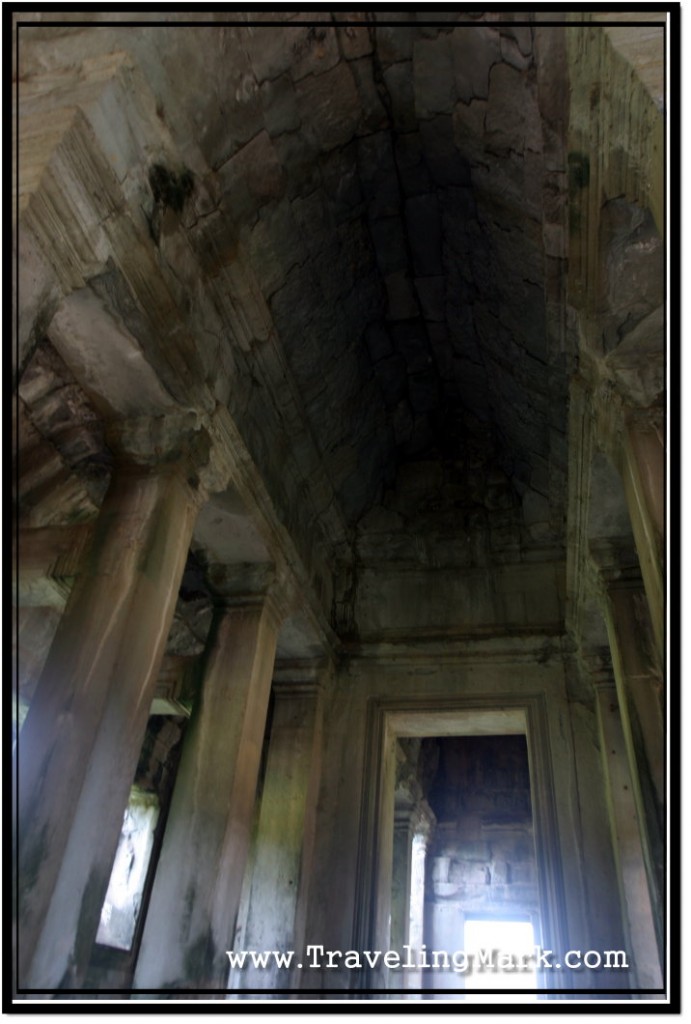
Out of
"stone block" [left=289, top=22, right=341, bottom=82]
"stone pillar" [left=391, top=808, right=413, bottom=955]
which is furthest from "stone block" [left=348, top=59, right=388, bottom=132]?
"stone pillar" [left=391, top=808, right=413, bottom=955]

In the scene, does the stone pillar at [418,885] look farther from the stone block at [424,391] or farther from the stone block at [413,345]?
the stone block at [413,345]

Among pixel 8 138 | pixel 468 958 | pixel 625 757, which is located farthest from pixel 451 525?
pixel 8 138

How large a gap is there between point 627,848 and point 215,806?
2972 mm

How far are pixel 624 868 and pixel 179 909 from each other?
3.11 m

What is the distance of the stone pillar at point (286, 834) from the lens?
5.59 m

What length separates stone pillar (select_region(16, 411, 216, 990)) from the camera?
2.96 metres

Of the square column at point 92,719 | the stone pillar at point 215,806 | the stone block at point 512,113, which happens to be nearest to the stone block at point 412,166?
the stone block at point 512,113

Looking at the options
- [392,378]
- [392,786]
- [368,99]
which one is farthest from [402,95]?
[392,786]

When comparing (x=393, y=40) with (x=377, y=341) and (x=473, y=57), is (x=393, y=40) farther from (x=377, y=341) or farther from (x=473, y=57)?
(x=377, y=341)

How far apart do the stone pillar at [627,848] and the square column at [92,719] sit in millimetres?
3495

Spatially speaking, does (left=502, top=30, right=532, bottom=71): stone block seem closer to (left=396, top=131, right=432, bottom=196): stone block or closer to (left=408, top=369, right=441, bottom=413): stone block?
(left=396, top=131, right=432, bottom=196): stone block

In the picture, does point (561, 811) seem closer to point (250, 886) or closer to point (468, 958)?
point (468, 958)

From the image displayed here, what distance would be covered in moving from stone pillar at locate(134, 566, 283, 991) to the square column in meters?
1.33

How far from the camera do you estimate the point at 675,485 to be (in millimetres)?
2523
